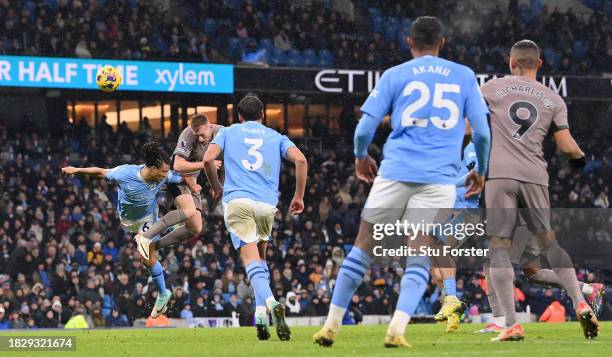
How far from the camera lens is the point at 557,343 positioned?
9.21 meters

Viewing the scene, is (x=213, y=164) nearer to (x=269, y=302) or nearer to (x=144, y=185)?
(x=269, y=302)

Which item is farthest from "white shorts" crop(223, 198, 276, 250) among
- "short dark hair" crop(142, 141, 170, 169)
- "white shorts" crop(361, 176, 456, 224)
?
"short dark hair" crop(142, 141, 170, 169)

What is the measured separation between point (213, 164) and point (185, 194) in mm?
3078

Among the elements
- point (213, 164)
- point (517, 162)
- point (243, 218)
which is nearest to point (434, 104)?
point (517, 162)

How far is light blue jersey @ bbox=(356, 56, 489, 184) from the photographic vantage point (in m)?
8.05

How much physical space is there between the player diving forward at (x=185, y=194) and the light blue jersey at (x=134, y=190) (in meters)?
0.19

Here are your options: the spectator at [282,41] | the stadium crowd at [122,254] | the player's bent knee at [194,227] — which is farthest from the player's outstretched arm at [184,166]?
the spectator at [282,41]

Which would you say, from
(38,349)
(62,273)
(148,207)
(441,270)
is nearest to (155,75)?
(62,273)

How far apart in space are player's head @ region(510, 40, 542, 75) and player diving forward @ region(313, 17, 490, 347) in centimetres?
128

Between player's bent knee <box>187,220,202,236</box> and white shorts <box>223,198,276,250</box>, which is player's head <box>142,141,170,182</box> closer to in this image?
player's bent knee <box>187,220,202,236</box>

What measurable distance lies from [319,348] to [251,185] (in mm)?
2280

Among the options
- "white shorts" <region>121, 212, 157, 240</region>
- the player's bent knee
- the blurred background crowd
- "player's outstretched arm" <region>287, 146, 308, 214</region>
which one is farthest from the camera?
the blurred background crowd

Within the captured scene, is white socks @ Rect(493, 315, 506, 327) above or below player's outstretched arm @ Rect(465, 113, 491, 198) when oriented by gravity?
below

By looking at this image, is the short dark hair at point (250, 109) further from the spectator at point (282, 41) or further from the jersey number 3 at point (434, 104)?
the spectator at point (282, 41)
